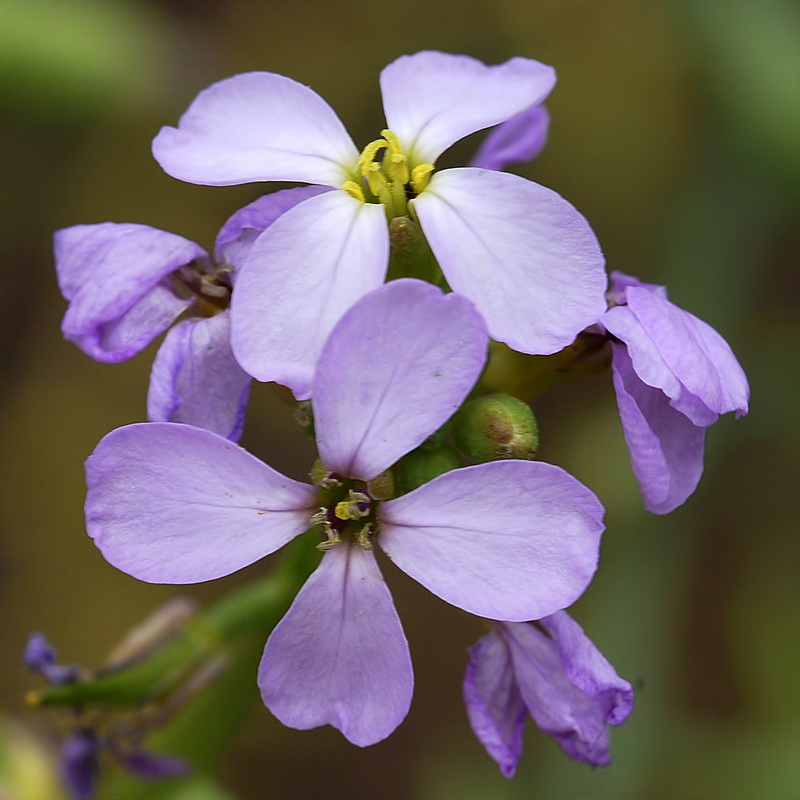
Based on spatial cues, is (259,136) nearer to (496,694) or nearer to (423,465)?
(423,465)

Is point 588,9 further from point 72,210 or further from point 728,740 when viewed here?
point 728,740

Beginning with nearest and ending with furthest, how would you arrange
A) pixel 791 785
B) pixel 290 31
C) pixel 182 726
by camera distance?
pixel 182 726 → pixel 791 785 → pixel 290 31

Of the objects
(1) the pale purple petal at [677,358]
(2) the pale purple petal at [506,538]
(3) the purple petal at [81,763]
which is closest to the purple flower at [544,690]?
(2) the pale purple petal at [506,538]

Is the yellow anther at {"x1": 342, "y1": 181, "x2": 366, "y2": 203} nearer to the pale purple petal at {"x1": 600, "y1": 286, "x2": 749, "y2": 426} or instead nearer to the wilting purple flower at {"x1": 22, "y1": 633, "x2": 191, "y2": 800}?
the pale purple petal at {"x1": 600, "y1": 286, "x2": 749, "y2": 426}

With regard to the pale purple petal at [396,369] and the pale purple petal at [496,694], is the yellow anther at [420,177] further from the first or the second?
the pale purple petal at [496,694]

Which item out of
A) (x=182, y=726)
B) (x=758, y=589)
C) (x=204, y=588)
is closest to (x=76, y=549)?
(x=204, y=588)
